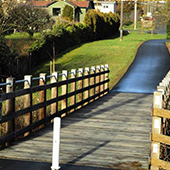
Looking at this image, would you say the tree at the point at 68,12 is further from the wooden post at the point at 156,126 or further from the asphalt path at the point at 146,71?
the wooden post at the point at 156,126

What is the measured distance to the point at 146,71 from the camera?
3106 centimetres

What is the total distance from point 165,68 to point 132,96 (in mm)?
14708

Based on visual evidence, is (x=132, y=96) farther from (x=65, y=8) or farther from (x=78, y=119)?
(x=65, y=8)

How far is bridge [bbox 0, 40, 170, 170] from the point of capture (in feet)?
23.1

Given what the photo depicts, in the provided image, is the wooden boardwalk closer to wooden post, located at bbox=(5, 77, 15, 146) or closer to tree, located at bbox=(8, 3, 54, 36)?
wooden post, located at bbox=(5, 77, 15, 146)

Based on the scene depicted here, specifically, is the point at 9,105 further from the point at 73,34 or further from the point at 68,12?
the point at 68,12

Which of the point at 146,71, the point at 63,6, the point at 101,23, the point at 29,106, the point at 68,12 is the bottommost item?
the point at 146,71

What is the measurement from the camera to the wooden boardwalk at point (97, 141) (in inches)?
289

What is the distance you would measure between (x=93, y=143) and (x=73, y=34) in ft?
128

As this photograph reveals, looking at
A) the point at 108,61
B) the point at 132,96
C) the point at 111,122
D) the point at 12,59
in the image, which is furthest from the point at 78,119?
the point at 108,61

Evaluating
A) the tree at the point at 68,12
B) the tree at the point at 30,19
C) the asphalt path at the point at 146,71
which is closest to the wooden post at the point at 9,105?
the asphalt path at the point at 146,71

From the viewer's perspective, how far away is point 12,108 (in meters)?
8.34

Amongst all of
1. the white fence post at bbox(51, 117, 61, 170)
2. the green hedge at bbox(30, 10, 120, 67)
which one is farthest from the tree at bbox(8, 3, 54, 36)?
the white fence post at bbox(51, 117, 61, 170)

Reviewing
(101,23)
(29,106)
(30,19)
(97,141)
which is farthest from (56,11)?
(97,141)
